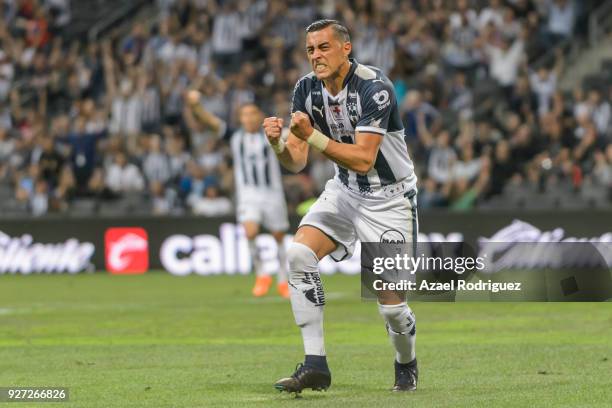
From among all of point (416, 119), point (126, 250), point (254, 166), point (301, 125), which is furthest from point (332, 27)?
point (126, 250)

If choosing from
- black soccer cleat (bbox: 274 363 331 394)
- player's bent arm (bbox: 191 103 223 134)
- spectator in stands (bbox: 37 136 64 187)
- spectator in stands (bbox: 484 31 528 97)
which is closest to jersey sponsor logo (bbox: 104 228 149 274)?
spectator in stands (bbox: 37 136 64 187)

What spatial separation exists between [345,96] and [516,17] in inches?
696

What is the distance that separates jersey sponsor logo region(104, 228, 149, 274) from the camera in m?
24.9

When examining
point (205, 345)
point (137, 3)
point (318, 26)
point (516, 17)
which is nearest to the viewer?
point (318, 26)

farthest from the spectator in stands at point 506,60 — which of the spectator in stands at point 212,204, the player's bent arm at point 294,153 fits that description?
the player's bent arm at point 294,153

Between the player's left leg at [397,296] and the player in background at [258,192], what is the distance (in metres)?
9.18

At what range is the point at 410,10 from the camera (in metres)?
27.1

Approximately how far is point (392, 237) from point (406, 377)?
3.08ft

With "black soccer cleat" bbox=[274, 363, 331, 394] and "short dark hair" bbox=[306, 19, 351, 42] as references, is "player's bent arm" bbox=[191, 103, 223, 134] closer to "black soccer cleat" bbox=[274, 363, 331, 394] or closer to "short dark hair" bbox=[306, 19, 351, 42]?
"short dark hair" bbox=[306, 19, 351, 42]

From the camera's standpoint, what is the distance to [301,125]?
8773 millimetres

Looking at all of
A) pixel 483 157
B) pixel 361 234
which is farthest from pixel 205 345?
pixel 483 157

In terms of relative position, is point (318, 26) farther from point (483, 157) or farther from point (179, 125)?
point (179, 125)

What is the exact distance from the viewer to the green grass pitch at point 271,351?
29.9ft

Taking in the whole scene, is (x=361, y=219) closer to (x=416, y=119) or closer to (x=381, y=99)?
(x=381, y=99)
